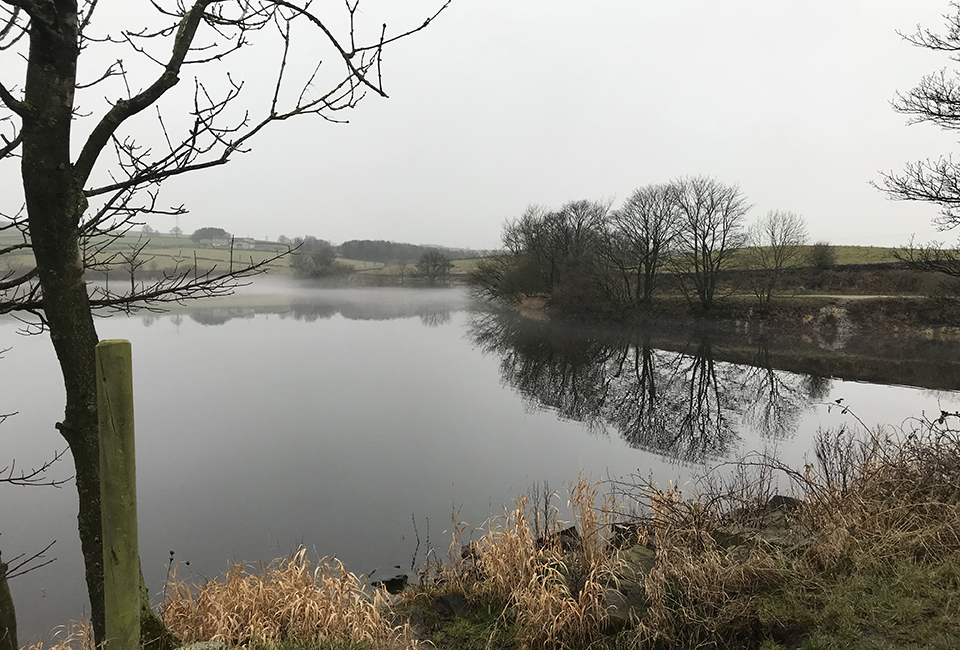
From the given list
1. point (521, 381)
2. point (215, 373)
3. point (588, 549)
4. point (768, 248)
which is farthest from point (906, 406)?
point (768, 248)

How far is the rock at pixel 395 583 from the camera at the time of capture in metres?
6.27

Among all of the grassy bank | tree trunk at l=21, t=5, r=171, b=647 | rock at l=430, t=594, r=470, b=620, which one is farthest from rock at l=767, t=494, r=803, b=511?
tree trunk at l=21, t=5, r=171, b=647

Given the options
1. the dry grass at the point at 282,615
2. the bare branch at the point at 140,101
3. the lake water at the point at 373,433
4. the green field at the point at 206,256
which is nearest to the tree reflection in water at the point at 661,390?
the lake water at the point at 373,433

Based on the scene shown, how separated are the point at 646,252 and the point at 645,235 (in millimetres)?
1255

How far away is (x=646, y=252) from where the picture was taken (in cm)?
3694

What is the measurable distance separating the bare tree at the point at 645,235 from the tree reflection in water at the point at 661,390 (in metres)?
8.79

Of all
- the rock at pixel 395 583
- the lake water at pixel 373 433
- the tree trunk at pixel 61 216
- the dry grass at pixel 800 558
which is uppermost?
the tree trunk at pixel 61 216

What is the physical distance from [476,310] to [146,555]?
4934cm

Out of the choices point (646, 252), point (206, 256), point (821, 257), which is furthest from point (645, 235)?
point (206, 256)

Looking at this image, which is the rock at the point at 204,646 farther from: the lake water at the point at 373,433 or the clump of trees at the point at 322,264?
the clump of trees at the point at 322,264

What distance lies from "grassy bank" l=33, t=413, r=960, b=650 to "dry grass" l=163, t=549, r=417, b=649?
15 millimetres

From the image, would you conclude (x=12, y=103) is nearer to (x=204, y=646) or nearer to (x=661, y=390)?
(x=204, y=646)

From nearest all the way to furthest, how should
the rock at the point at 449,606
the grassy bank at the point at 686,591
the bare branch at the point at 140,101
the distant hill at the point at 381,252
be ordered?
the bare branch at the point at 140,101 → the grassy bank at the point at 686,591 → the rock at the point at 449,606 → the distant hill at the point at 381,252

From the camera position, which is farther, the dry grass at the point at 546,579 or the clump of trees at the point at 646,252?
the clump of trees at the point at 646,252
